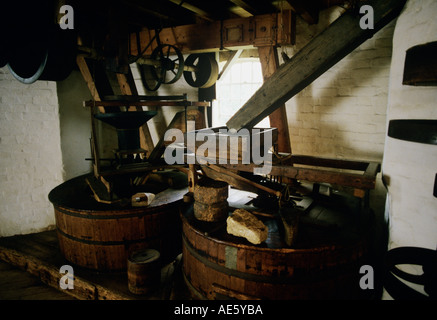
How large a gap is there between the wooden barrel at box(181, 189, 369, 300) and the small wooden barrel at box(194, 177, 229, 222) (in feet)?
0.88

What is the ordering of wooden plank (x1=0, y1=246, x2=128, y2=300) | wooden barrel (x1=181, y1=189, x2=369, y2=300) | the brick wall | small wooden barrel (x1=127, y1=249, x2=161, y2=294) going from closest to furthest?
wooden barrel (x1=181, y1=189, x2=369, y2=300) → small wooden barrel (x1=127, y1=249, x2=161, y2=294) → wooden plank (x1=0, y1=246, x2=128, y2=300) → the brick wall

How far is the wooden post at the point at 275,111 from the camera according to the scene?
396cm

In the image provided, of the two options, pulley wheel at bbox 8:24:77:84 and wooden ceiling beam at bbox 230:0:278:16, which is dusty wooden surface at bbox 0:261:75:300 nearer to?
pulley wheel at bbox 8:24:77:84

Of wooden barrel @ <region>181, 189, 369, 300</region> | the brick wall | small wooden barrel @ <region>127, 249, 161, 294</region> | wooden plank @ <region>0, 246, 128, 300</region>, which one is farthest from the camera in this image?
the brick wall

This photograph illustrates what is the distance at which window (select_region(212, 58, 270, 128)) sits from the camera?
513cm

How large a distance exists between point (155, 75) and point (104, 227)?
3.53m

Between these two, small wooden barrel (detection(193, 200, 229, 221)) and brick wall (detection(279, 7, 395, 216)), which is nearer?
small wooden barrel (detection(193, 200, 229, 221))

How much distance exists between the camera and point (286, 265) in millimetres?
2330

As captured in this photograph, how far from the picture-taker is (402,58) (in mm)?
2447

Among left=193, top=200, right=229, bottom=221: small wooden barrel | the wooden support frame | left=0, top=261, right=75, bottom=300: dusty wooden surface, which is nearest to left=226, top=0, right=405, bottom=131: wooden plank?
the wooden support frame

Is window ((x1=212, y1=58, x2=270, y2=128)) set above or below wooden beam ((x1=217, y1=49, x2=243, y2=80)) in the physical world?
below

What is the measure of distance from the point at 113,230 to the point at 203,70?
10.8ft

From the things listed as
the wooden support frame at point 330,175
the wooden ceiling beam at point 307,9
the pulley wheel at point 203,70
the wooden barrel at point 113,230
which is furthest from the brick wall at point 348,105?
the wooden barrel at point 113,230

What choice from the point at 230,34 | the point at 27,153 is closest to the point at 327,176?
the point at 230,34
